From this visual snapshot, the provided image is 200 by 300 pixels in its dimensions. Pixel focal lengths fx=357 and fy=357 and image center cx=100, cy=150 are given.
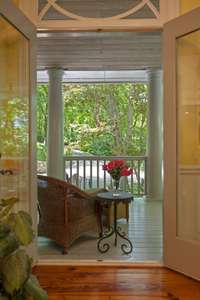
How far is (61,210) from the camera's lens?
3902 mm

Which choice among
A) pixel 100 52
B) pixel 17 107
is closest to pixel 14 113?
pixel 17 107

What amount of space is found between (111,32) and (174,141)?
3.94 feet

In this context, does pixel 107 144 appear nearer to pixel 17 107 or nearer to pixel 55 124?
pixel 55 124

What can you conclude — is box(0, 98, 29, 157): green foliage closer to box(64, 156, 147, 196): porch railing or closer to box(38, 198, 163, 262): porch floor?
box(38, 198, 163, 262): porch floor

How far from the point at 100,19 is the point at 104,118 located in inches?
261

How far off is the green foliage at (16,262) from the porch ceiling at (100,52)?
10.9ft

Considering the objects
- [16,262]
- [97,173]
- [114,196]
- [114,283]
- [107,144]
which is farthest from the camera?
[107,144]

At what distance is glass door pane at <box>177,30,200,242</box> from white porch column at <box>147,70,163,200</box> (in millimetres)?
3870

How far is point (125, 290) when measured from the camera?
9.12 ft

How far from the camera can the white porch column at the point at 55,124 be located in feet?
22.6

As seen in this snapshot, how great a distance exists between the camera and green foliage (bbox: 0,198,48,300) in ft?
4.43

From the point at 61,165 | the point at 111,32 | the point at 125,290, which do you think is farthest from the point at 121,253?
the point at 61,165

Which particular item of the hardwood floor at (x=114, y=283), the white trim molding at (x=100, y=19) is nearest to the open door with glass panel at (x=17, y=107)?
the white trim molding at (x=100, y=19)

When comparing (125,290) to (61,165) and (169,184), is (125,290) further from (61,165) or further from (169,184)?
(61,165)
